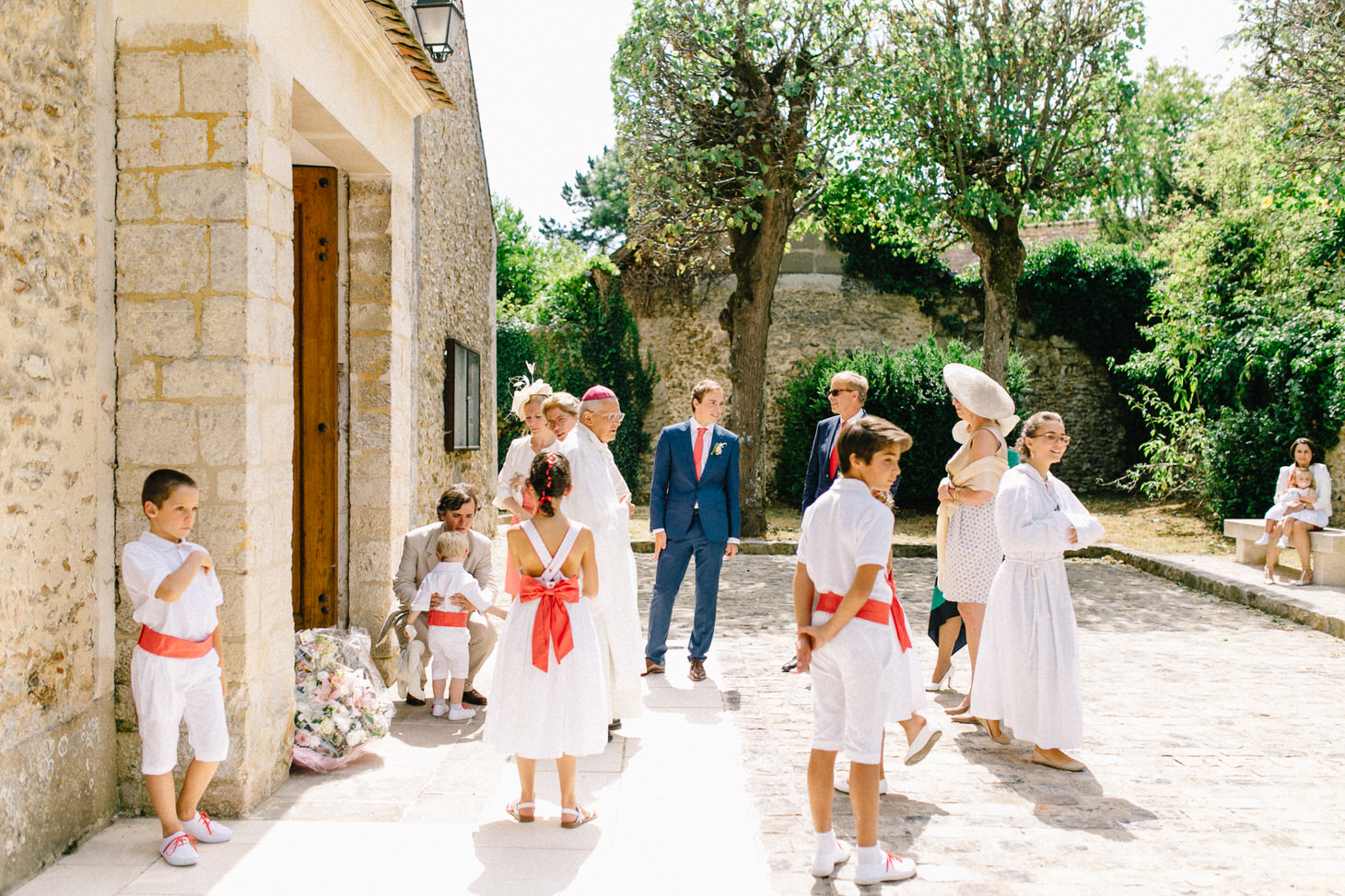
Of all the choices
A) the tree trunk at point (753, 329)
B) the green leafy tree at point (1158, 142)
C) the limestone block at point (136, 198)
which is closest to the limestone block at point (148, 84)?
the limestone block at point (136, 198)

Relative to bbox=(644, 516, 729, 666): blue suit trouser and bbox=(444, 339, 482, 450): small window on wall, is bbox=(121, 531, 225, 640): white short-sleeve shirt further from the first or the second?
bbox=(444, 339, 482, 450): small window on wall

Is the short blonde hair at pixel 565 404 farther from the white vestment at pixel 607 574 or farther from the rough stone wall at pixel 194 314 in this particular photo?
the rough stone wall at pixel 194 314

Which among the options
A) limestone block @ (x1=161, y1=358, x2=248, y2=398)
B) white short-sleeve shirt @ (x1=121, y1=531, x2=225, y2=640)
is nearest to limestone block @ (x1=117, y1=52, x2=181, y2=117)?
limestone block @ (x1=161, y1=358, x2=248, y2=398)

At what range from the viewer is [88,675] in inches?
137

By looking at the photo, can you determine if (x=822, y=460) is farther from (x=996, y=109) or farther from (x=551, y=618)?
(x=996, y=109)

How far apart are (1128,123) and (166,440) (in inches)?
524

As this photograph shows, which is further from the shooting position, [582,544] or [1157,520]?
[1157,520]

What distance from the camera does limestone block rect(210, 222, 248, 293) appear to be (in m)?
3.60

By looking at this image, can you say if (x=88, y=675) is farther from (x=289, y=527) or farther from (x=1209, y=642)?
(x=1209, y=642)

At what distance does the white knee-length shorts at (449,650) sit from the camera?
4.93m

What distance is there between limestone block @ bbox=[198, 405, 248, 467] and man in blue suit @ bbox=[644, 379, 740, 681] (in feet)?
9.09

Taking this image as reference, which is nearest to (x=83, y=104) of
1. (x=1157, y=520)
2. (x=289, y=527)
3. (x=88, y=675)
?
(x=289, y=527)

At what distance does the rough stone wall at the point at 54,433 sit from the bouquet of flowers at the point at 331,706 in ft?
2.56

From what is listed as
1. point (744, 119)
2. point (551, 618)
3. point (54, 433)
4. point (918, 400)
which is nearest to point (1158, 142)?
point (918, 400)
